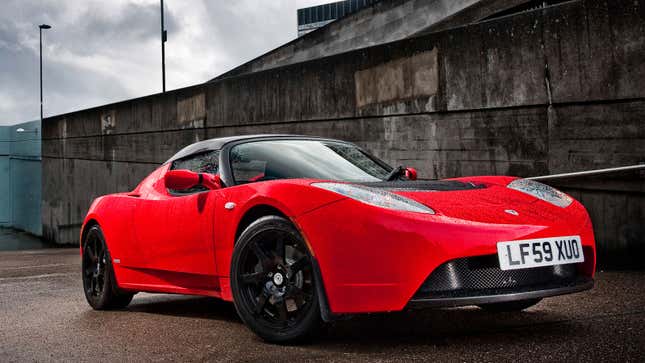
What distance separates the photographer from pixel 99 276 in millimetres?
5551

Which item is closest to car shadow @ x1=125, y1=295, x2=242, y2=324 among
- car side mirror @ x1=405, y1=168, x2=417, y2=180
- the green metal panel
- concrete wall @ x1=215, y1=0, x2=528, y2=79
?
car side mirror @ x1=405, y1=168, x2=417, y2=180

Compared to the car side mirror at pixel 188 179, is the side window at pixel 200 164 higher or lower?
higher

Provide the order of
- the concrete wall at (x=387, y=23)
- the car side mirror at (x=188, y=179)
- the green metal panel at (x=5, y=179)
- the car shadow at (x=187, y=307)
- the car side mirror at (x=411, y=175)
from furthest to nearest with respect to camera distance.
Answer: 1. the green metal panel at (x=5, y=179)
2. the concrete wall at (x=387, y=23)
3. the car shadow at (x=187, y=307)
4. the car side mirror at (x=411, y=175)
5. the car side mirror at (x=188, y=179)

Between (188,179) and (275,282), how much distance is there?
90 cm

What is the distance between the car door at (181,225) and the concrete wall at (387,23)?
38.8 ft

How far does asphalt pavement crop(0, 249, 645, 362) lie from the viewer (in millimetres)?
3193

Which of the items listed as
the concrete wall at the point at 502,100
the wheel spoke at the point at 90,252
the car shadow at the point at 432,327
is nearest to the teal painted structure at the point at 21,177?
the concrete wall at the point at 502,100

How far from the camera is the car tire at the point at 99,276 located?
538 cm

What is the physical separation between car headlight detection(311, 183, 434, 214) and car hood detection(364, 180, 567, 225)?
7 centimetres

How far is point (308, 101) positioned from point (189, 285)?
23.8 ft

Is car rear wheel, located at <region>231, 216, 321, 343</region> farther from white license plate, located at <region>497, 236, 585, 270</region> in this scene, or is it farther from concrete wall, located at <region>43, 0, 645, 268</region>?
concrete wall, located at <region>43, 0, 645, 268</region>

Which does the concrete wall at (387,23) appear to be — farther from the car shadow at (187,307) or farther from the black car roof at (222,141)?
the black car roof at (222,141)

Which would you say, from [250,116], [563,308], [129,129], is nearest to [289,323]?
[563,308]

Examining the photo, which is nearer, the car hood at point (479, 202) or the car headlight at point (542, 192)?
the car hood at point (479, 202)
